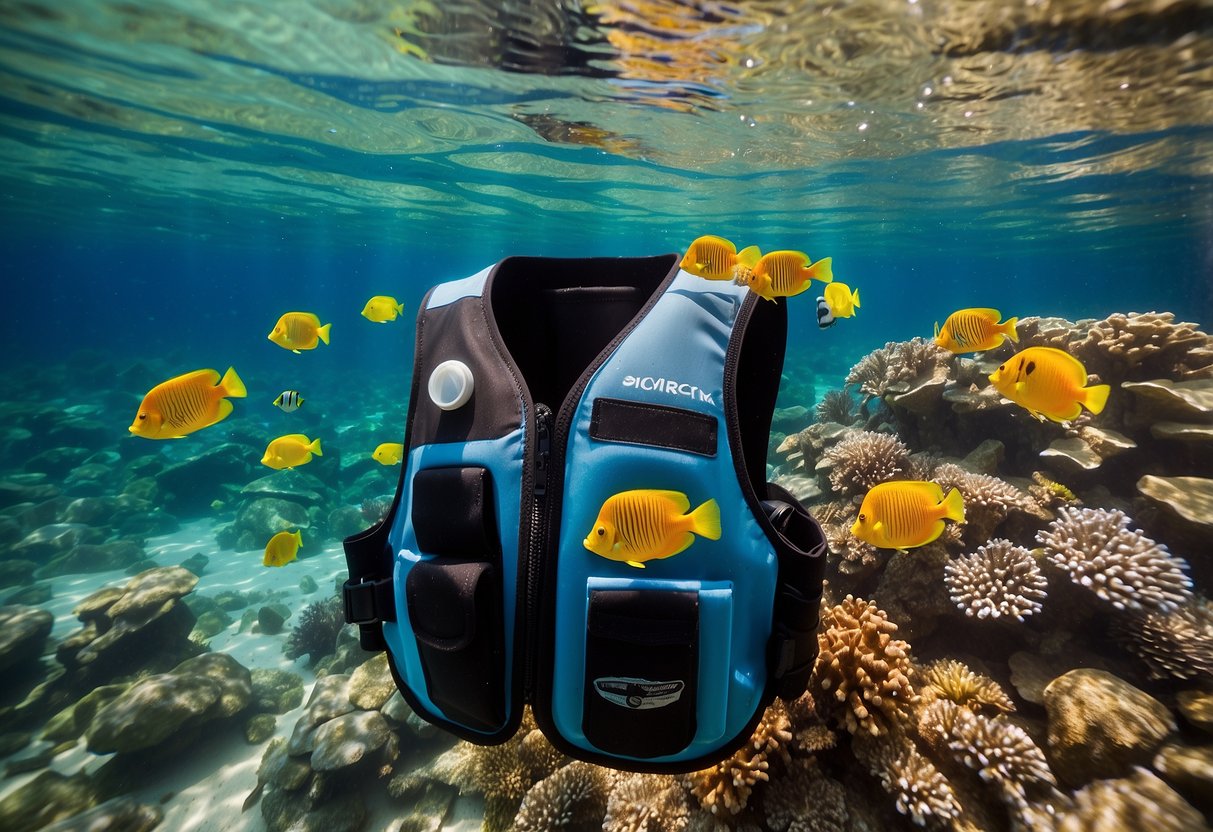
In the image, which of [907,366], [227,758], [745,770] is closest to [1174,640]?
[745,770]

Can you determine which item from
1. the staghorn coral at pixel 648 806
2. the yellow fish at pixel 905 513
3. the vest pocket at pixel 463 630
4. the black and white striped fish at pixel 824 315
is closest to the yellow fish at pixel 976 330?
the black and white striped fish at pixel 824 315

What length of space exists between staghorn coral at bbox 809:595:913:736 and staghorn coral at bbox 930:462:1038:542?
185cm

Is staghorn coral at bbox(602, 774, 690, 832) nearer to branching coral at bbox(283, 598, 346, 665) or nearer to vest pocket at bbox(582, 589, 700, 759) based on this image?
vest pocket at bbox(582, 589, 700, 759)

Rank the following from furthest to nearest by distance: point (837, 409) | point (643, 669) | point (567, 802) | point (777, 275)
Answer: point (837, 409)
point (567, 802)
point (777, 275)
point (643, 669)

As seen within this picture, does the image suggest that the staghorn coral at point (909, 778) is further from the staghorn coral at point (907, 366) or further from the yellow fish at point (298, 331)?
the yellow fish at point (298, 331)

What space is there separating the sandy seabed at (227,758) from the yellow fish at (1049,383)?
509cm

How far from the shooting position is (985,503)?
4.15m

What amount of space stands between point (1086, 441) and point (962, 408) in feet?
3.23

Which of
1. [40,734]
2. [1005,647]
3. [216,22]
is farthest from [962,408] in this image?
[216,22]

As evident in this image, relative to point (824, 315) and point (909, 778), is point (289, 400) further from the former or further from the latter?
point (909, 778)

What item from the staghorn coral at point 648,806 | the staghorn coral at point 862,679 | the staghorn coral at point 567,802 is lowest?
the staghorn coral at point 567,802

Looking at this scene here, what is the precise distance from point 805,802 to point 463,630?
2.01 metres

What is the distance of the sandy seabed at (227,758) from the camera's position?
480cm

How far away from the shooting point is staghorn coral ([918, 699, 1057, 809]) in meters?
2.60
